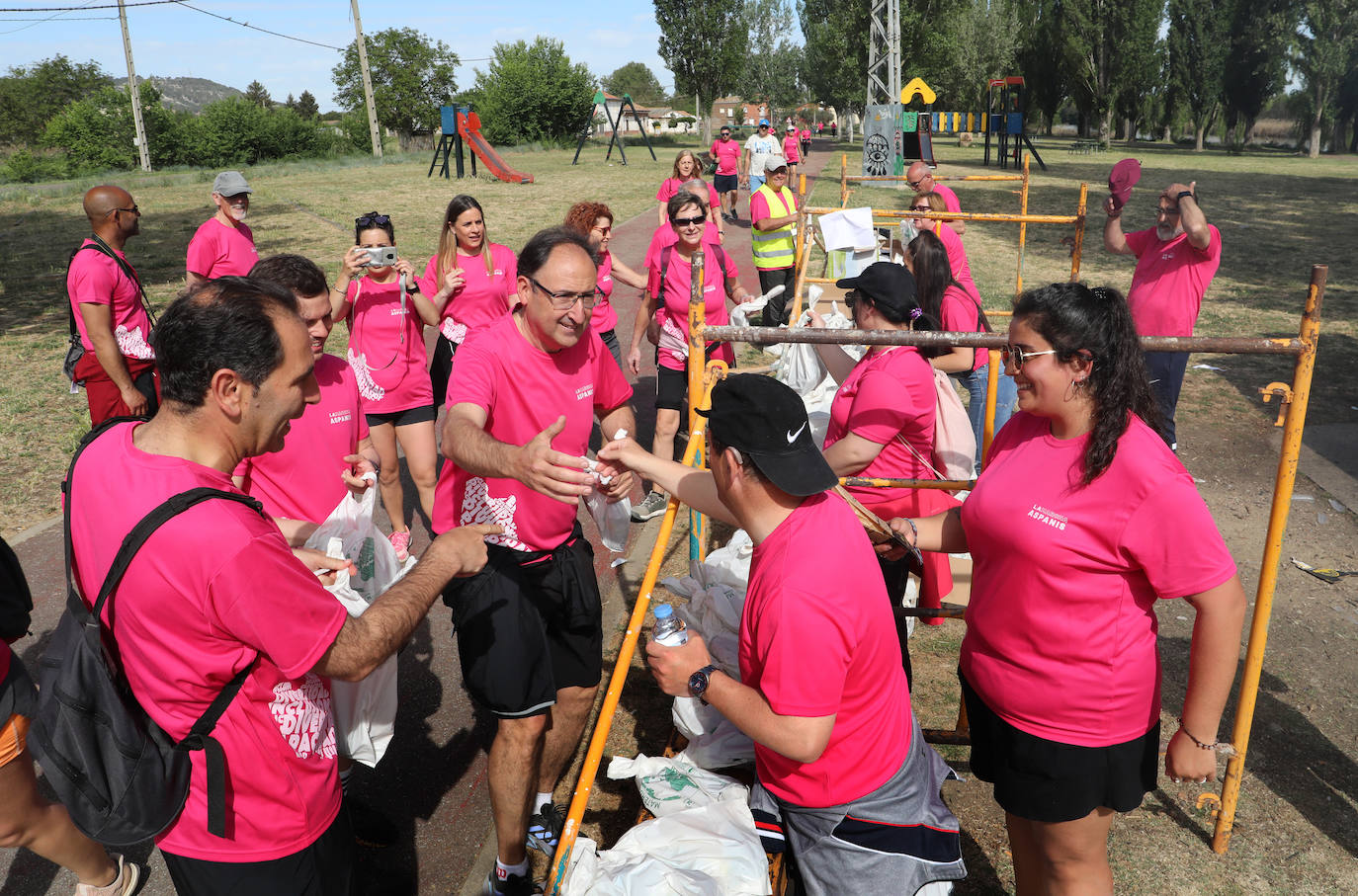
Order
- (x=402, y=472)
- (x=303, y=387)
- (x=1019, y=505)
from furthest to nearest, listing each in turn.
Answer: (x=402, y=472), (x=1019, y=505), (x=303, y=387)

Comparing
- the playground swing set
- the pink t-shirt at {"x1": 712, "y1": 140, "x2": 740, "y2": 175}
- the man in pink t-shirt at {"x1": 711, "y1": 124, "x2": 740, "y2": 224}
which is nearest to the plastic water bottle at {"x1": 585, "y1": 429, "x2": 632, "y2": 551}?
the playground swing set

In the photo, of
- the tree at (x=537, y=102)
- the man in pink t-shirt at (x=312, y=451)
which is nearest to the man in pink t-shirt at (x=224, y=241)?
the man in pink t-shirt at (x=312, y=451)

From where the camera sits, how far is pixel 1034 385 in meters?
2.42

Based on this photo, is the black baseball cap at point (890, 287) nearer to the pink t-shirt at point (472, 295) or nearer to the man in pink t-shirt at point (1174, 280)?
the pink t-shirt at point (472, 295)

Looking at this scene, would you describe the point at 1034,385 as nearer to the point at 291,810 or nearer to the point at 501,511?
the point at 501,511

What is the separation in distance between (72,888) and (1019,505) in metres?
3.55

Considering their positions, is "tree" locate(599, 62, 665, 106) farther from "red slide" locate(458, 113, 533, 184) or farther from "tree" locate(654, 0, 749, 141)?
"red slide" locate(458, 113, 533, 184)

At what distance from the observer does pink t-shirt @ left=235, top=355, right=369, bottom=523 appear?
333 centimetres

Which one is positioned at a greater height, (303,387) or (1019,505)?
(303,387)

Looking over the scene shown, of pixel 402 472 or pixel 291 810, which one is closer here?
pixel 291 810

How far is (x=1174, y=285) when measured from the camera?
608cm

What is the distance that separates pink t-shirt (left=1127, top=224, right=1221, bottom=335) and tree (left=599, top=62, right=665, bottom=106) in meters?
144

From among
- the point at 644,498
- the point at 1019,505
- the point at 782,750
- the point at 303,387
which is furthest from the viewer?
the point at 644,498

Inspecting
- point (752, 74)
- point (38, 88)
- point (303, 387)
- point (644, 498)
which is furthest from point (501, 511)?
point (38, 88)
